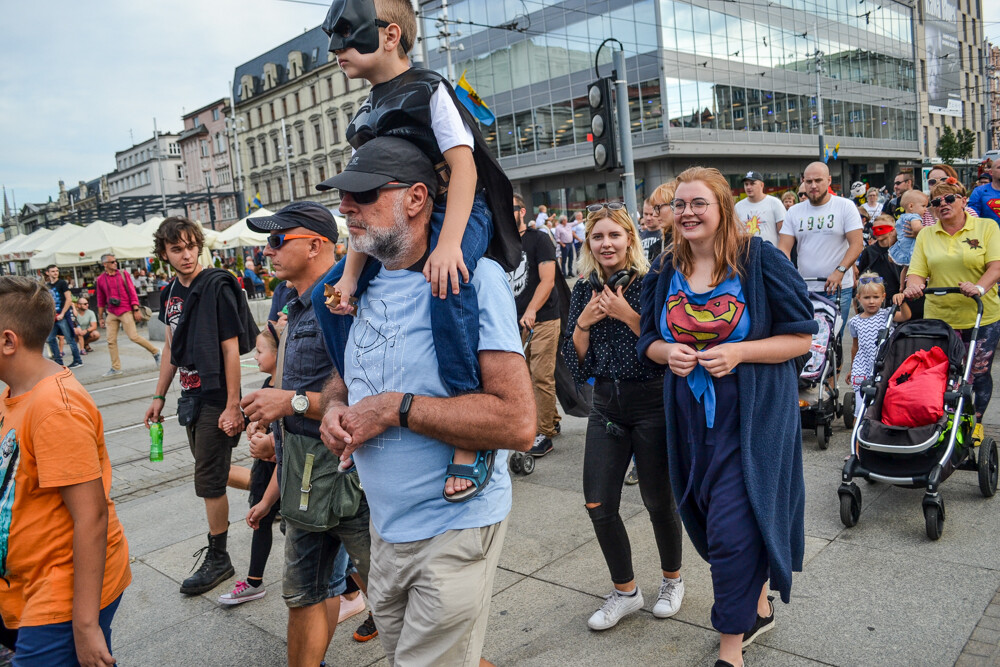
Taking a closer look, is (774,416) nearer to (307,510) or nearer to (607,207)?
(607,207)

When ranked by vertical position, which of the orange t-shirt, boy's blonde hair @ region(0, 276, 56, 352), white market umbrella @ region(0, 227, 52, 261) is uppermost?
white market umbrella @ region(0, 227, 52, 261)

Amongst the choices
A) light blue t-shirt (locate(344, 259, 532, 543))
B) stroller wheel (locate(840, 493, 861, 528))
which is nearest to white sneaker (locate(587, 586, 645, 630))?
stroller wheel (locate(840, 493, 861, 528))

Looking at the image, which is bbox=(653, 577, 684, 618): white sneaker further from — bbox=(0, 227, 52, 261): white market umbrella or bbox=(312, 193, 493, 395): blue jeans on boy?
bbox=(0, 227, 52, 261): white market umbrella

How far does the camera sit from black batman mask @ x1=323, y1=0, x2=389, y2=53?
84.4 inches

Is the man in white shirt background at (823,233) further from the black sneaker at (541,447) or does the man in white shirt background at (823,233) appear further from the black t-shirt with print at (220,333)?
the black t-shirt with print at (220,333)

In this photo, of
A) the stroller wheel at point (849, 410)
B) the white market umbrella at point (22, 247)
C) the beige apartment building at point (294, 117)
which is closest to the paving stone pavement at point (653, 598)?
the stroller wheel at point (849, 410)

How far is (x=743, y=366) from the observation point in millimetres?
2848

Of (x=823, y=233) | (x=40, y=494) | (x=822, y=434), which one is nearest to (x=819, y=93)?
(x=823, y=233)

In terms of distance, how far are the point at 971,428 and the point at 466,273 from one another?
4.03 metres

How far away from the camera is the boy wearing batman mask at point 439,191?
1870 mm

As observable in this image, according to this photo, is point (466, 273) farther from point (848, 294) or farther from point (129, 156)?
point (129, 156)

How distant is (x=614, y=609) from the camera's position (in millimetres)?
3428

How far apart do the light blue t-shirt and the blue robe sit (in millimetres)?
1243

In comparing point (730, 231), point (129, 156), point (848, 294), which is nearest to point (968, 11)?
point (848, 294)
